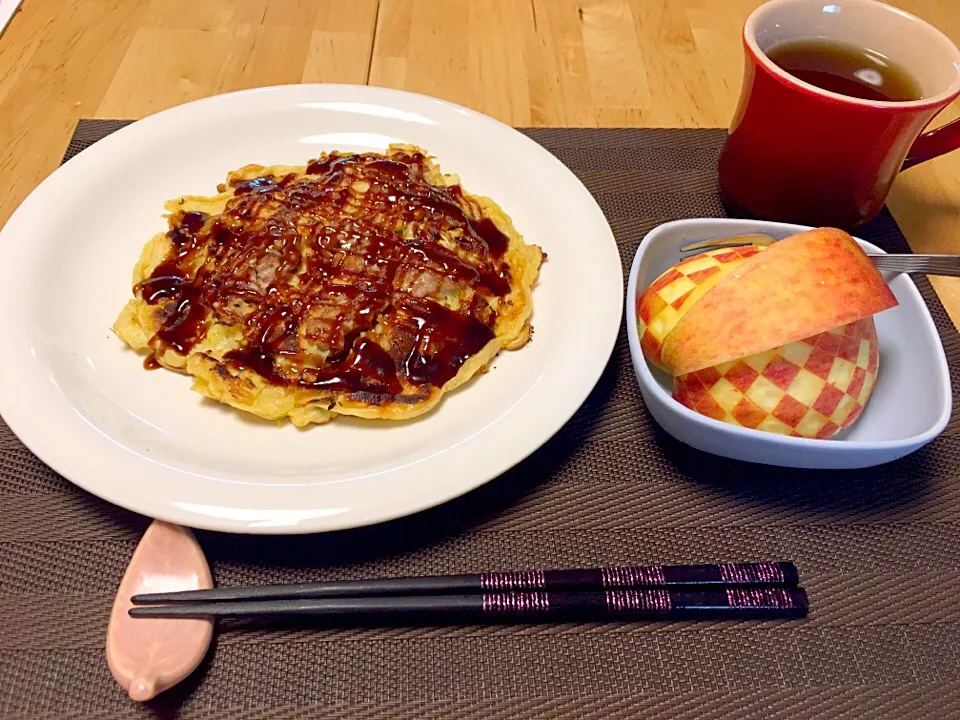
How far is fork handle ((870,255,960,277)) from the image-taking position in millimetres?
1268

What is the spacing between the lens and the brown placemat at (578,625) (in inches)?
37.9

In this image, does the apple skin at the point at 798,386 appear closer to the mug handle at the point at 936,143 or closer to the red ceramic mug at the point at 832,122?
the red ceramic mug at the point at 832,122

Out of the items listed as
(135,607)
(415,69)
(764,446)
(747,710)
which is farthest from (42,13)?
(747,710)

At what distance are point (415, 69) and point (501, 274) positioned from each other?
103 cm

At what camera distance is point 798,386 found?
1129 millimetres

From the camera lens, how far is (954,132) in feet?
4.72

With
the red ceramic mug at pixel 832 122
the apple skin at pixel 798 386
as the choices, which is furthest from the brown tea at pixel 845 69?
the apple skin at pixel 798 386

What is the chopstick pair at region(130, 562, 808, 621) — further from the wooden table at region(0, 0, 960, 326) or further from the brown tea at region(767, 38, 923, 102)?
the wooden table at region(0, 0, 960, 326)

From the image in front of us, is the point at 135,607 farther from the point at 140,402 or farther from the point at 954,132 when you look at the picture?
the point at 954,132

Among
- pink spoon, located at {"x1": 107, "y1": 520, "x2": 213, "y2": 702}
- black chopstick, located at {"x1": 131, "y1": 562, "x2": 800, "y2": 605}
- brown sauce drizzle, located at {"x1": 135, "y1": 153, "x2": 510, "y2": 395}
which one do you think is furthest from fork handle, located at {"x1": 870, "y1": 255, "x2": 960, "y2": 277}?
pink spoon, located at {"x1": 107, "y1": 520, "x2": 213, "y2": 702}

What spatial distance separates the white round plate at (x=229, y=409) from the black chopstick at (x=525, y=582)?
10cm

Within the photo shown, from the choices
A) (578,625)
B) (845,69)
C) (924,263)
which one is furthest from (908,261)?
(578,625)

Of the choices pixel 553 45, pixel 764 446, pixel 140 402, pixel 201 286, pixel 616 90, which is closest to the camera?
pixel 764 446

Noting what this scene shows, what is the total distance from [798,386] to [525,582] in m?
0.57
